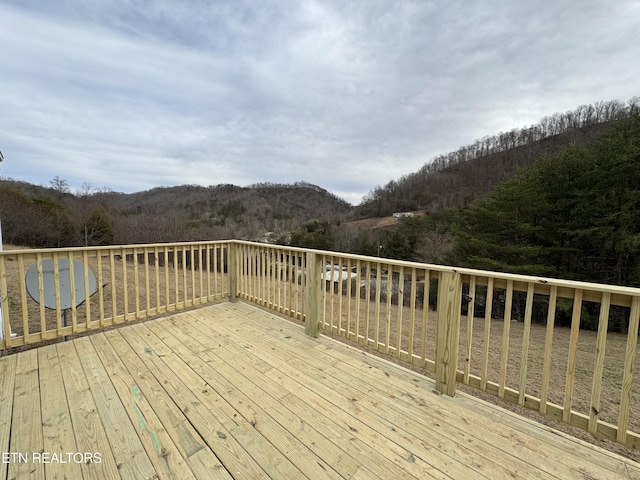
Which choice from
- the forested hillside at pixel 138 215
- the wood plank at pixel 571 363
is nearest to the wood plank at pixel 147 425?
the wood plank at pixel 571 363

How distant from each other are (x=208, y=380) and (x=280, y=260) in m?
1.62

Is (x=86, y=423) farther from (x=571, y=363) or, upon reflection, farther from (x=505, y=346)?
(x=571, y=363)

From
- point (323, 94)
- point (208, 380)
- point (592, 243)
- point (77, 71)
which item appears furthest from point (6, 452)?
point (592, 243)

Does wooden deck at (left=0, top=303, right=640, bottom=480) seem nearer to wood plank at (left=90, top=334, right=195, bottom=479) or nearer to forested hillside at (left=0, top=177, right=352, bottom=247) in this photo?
wood plank at (left=90, top=334, right=195, bottom=479)

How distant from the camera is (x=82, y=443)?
1425 millimetres

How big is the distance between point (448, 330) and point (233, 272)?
10.5 feet

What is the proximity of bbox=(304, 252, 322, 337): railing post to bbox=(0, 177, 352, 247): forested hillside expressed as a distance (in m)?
18.3

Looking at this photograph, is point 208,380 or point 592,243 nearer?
point 208,380

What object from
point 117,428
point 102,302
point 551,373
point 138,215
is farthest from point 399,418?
point 138,215

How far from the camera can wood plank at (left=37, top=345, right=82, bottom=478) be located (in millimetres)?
1271

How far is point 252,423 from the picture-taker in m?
1.61

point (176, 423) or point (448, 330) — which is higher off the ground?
point (448, 330)

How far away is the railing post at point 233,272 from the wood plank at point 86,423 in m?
1.95

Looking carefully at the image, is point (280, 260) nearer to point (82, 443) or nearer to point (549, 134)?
point (82, 443)
